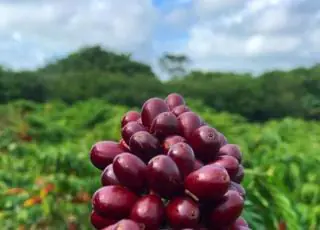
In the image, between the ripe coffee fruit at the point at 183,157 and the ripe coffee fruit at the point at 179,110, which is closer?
the ripe coffee fruit at the point at 183,157

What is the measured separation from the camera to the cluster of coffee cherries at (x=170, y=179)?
1.19 m

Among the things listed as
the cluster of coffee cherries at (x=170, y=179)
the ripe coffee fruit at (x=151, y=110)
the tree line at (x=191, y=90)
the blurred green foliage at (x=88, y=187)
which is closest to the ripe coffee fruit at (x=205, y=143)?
the cluster of coffee cherries at (x=170, y=179)

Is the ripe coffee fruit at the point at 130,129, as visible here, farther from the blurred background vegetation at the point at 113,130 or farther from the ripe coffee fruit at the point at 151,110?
the blurred background vegetation at the point at 113,130

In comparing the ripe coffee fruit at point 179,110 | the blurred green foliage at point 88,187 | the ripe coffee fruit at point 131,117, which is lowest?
the blurred green foliage at point 88,187

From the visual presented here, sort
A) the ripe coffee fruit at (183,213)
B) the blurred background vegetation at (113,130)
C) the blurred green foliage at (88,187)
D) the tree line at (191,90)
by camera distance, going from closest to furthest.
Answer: the ripe coffee fruit at (183,213) → the blurred green foliage at (88,187) → the blurred background vegetation at (113,130) → the tree line at (191,90)

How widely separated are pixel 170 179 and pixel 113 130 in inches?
437

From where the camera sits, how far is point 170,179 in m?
1.21

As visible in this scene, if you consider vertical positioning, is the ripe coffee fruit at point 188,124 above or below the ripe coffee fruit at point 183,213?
above

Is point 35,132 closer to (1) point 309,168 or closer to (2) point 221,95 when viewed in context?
(1) point 309,168

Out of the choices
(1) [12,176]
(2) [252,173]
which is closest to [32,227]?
(1) [12,176]

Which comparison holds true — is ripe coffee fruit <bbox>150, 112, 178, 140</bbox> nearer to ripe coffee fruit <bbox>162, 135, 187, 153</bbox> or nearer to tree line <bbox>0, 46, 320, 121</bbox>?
ripe coffee fruit <bbox>162, 135, 187, 153</bbox>

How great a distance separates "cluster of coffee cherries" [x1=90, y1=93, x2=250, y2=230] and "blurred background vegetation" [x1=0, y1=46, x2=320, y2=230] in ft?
3.41

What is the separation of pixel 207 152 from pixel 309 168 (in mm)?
4166

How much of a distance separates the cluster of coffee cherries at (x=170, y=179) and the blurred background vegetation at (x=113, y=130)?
1.04m
